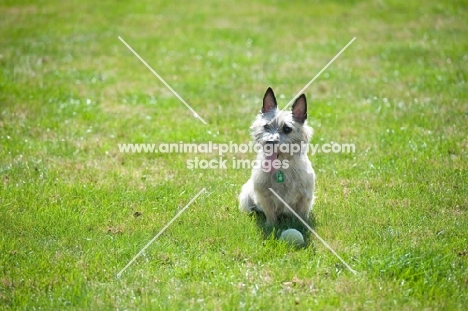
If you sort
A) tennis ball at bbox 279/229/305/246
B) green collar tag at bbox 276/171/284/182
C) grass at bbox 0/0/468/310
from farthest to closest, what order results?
green collar tag at bbox 276/171/284/182, tennis ball at bbox 279/229/305/246, grass at bbox 0/0/468/310

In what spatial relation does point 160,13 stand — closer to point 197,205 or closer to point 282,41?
point 282,41

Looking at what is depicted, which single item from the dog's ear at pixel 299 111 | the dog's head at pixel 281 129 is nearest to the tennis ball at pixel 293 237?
the dog's head at pixel 281 129

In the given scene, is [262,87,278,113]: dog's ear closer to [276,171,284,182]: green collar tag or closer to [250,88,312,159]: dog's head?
[250,88,312,159]: dog's head

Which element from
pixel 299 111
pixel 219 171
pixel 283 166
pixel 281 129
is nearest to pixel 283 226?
pixel 283 166

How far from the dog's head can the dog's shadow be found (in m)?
0.85

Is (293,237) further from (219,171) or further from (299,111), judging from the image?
(219,171)

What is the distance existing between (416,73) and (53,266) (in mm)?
11497

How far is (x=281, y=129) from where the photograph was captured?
723 centimetres

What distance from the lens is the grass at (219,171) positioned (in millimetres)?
5949

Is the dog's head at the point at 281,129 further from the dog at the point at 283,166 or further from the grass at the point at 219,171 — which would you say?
the grass at the point at 219,171

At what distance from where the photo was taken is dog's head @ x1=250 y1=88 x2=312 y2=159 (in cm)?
717

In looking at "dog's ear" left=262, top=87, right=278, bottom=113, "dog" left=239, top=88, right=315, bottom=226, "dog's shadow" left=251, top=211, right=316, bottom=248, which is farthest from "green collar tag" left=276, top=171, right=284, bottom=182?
"dog's ear" left=262, top=87, right=278, bottom=113

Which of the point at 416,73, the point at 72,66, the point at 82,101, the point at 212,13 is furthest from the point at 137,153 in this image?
the point at 212,13

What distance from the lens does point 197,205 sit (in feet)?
26.4
